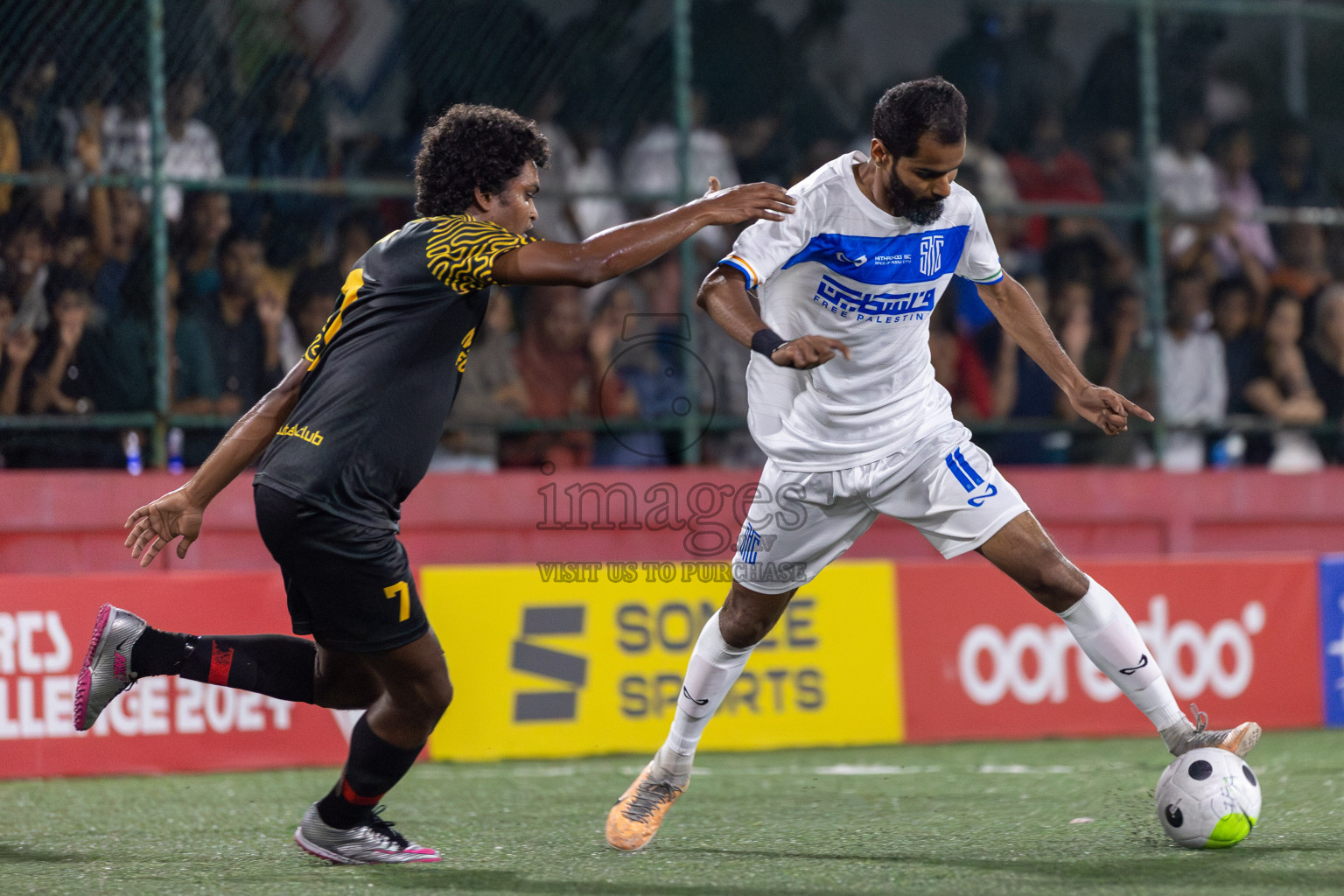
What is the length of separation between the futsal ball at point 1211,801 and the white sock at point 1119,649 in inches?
7.3

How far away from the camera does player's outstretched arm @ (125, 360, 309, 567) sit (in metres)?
4.25

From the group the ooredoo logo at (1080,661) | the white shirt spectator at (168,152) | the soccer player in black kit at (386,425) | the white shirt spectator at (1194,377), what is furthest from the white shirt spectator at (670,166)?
the soccer player in black kit at (386,425)

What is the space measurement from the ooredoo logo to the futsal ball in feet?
11.0

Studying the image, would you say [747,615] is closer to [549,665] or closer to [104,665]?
[104,665]

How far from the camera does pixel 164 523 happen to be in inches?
168

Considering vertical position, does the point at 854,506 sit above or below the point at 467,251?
below

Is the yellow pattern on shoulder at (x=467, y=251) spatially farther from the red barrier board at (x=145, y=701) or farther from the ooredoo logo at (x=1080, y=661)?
the ooredoo logo at (x=1080, y=661)

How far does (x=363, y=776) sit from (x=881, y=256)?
206 centimetres

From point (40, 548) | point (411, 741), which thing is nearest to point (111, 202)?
point (40, 548)

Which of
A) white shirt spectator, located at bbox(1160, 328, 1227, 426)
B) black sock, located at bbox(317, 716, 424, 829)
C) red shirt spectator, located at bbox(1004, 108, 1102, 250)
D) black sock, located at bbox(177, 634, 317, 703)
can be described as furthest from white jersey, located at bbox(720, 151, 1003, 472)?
red shirt spectator, located at bbox(1004, 108, 1102, 250)

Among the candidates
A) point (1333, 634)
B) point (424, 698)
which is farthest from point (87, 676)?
point (1333, 634)

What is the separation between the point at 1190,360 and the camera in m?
9.73

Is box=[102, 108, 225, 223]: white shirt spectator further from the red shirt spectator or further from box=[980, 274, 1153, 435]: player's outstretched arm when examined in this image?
the red shirt spectator

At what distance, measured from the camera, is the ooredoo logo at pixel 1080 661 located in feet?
25.6
